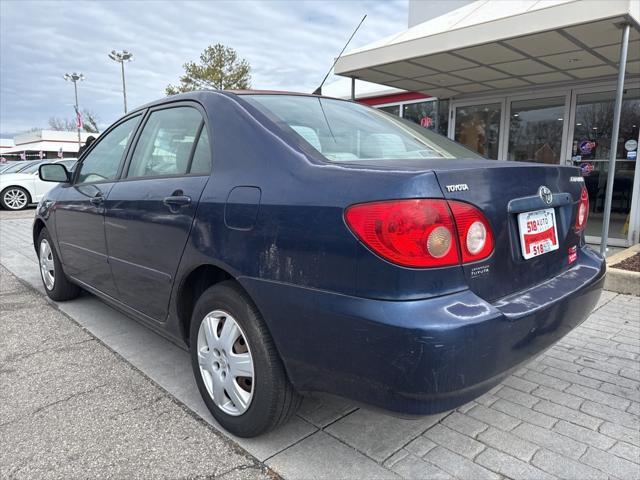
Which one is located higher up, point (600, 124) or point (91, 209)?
point (600, 124)

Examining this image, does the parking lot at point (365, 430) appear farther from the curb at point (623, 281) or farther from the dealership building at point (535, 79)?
the dealership building at point (535, 79)

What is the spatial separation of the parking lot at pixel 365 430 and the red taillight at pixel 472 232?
2.31 feet

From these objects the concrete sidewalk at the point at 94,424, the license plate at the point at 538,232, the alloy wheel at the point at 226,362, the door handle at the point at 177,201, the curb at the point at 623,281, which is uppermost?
the door handle at the point at 177,201

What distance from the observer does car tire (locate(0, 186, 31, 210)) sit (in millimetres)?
13531

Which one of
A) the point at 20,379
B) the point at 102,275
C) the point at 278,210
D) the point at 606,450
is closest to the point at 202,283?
the point at 278,210

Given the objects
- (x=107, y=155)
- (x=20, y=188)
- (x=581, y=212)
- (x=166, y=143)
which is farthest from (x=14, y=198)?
(x=581, y=212)

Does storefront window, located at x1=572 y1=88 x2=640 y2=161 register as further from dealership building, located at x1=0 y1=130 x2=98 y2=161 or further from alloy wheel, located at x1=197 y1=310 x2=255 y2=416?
dealership building, located at x1=0 y1=130 x2=98 y2=161

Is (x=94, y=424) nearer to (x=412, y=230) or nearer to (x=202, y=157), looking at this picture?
(x=202, y=157)

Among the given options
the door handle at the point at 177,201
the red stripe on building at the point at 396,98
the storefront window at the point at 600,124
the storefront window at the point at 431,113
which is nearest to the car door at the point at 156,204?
the door handle at the point at 177,201

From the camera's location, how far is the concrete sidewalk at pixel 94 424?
6.48 feet

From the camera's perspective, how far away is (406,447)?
211cm

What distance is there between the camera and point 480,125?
9.11 m

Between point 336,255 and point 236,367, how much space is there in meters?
0.82

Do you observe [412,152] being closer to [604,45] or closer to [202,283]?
[202,283]
